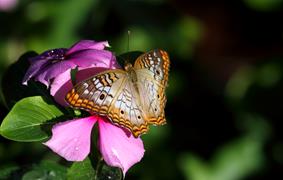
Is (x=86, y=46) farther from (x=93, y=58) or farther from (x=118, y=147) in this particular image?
(x=118, y=147)

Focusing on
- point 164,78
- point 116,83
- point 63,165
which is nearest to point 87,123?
point 116,83

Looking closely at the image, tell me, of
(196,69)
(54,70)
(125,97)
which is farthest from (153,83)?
(196,69)

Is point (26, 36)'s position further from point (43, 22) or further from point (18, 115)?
point (18, 115)

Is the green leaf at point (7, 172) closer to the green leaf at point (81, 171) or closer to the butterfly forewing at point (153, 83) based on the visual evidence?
the green leaf at point (81, 171)

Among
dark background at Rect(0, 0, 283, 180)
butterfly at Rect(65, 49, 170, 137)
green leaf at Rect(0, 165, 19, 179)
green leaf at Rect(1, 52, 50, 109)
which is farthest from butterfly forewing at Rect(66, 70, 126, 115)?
dark background at Rect(0, 0, 283, 180)

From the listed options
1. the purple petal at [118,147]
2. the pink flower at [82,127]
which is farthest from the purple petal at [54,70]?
the purple petal at [118,147]

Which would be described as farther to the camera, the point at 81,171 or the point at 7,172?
the point at 7,172

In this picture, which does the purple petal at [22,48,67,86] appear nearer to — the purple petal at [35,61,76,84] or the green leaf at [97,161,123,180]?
the purple petal at [35,61,76,84]

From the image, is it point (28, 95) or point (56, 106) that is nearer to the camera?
point (56, 106)
